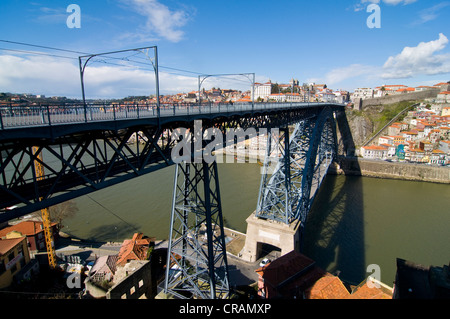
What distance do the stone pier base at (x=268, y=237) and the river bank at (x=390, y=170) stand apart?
61.9 ft

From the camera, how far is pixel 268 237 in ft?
35.2

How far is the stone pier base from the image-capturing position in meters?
10.4

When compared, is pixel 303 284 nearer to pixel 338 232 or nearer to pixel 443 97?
pixel 338 232

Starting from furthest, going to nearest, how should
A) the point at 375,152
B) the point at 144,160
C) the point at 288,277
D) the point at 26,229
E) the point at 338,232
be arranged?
1. the point at 375,152
2. the point at 338,232
3. the point at 26,229
4. the point at 288,277
5. the point at 144,160

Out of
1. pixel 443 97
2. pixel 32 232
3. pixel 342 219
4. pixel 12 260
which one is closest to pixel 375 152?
pixel 342 219

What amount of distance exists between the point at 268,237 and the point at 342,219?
6.74m

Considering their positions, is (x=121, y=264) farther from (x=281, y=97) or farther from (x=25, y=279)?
(x=281, y=97)

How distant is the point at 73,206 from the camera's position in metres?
16.6

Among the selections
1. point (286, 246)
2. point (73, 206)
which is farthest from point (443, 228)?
point (73, 206)

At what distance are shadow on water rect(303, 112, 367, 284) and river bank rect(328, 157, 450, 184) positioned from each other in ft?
15.3

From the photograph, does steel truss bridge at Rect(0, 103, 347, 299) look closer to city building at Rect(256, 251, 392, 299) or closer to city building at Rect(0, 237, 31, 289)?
city building at Rect(256, 251, 392, 299)
